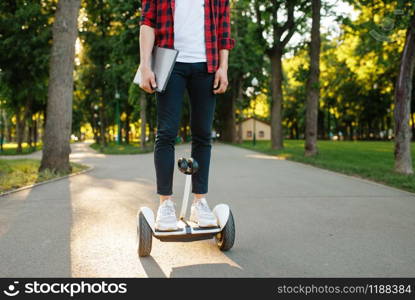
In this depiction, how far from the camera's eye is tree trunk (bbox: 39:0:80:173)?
30.4 ft

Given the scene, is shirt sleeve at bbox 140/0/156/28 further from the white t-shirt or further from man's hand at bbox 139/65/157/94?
man's hand at bbox 139/65/157/94

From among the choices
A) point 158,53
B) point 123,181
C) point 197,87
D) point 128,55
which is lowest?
point 123,181

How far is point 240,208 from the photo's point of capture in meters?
5.16

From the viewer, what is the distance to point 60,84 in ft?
30.6

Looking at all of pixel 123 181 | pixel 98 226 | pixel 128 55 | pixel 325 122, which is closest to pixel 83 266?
pixel 98 226

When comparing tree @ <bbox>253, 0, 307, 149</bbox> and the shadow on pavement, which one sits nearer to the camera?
the shadow on pavement

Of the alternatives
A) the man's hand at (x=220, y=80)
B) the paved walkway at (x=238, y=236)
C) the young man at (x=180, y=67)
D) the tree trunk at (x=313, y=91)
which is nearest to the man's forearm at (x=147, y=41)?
the young man at (x=180, y=67)

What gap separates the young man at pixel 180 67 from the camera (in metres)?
3.14

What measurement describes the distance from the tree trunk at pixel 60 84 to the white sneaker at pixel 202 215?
6.81 meters

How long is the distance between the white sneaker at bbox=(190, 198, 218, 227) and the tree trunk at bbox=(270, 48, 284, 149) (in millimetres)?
19549

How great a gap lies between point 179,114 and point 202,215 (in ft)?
2.59

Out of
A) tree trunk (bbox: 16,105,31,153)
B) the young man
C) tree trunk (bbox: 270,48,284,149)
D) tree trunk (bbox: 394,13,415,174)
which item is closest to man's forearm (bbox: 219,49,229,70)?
the young man

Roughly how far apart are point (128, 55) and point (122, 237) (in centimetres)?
1727

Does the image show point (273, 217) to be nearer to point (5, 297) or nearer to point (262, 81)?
point (5, 297)
